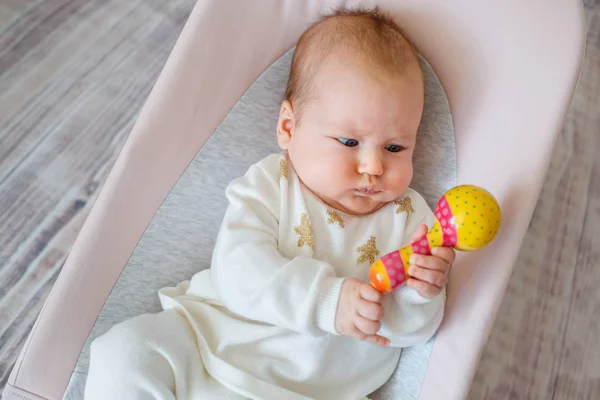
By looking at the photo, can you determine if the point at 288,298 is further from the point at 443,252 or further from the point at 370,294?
the point at 443,252

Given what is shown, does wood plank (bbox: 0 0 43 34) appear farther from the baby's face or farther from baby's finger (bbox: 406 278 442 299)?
baby's finger (bbox: 406 278 442 299)

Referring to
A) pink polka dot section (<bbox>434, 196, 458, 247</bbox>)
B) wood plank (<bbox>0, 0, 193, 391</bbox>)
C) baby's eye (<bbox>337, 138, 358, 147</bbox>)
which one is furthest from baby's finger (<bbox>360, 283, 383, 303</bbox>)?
wood plank (<bbox>0, 0, 193, 391</bbox>)

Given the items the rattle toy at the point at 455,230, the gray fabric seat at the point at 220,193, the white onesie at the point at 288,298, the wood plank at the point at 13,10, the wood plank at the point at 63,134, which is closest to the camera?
the rattle toy at the point at 455,230

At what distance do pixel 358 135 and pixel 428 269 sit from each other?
25 centimetres

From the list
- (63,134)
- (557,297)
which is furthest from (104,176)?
(557,297)

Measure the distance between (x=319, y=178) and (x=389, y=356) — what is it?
316 mm

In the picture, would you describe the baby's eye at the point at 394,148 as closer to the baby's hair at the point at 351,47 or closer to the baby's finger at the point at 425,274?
the baby's hair at the point at 351,47

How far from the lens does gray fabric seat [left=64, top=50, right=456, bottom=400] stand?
961mm

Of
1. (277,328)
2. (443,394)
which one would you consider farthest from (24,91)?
(443,394)

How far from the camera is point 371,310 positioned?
0.79 metres

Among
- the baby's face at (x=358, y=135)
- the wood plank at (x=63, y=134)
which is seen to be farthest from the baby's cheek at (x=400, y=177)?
the wood plank at (x=63, y=134)

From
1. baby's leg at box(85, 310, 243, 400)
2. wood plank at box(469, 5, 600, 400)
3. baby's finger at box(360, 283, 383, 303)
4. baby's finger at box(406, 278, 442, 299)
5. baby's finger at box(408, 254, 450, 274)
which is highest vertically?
baby's finger at box(408, 254, 450, 274)

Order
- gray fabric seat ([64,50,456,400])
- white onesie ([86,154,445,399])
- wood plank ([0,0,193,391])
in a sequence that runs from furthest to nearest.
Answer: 1. wood plank ([0,0,193,391])
2. gray fabric seat ([64,50,456,400])
3. white onesie ([86,154,445,399])

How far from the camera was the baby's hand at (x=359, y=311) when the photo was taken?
795mm
